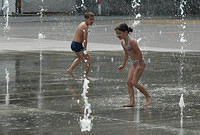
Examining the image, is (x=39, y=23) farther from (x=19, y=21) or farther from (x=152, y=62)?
(x=152, y=62)

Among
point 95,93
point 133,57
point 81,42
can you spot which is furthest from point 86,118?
point 81,42

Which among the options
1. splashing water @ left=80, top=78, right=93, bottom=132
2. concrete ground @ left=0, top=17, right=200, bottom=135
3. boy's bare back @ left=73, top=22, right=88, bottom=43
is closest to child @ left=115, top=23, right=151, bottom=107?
concrete ground @ left=0, top=17, right=200, bottom=135

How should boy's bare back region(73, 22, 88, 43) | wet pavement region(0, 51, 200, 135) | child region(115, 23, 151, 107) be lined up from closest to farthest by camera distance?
wet pavement region(0, 51, 200, 135), child region(115, 23, 151, 107), boy's bare back region(73, 22, 88, 43)

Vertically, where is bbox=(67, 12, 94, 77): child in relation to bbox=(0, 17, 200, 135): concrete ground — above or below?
above

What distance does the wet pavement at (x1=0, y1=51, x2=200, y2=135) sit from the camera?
8828 millimetres

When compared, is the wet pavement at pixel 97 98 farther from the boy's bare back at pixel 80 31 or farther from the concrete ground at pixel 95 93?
the boy's bare back at pixel 80 31

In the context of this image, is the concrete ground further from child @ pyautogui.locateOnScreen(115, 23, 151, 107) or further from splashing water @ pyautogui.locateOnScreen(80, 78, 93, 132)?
child @ pyautogui.locateOnScreen(115, 23, 151, 107)

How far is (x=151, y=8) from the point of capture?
5097cm

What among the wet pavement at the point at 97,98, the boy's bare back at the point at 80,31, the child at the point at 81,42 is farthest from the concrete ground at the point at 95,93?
the boy's bare back at the point at 80,31

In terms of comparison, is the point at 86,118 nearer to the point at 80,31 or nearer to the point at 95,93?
the point at 95,93

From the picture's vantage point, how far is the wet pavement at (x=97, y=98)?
883 centimetres

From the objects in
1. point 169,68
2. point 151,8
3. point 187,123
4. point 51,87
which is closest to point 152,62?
point 169,68

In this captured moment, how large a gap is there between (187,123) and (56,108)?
2.18 m

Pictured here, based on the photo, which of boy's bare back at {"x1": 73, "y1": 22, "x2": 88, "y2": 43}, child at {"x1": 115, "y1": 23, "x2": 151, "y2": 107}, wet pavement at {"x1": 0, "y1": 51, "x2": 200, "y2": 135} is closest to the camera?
wet pavement at {"x1": 0, "y1": 51, "x2": 200, "y2": 135}
